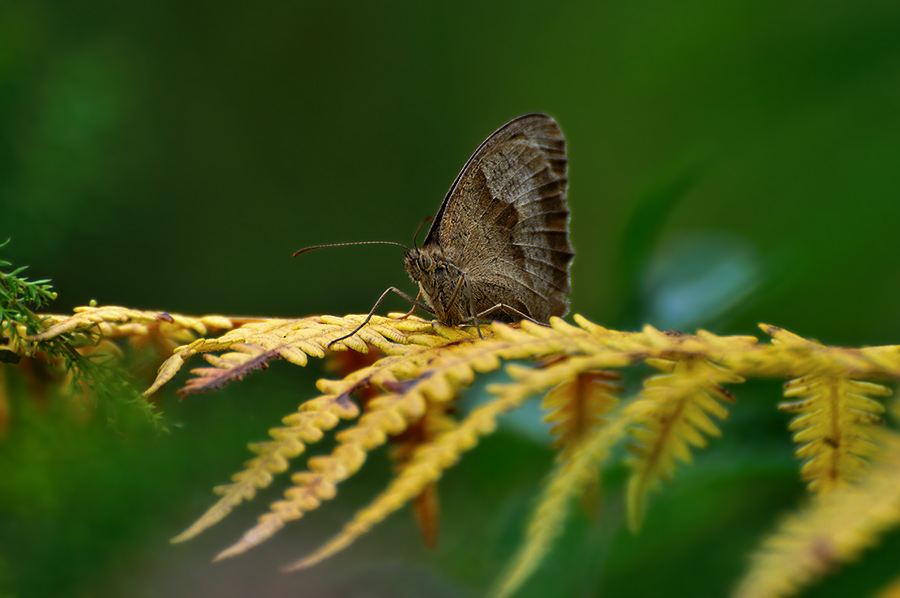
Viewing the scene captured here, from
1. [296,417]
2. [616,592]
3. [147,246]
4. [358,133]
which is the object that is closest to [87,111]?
[147,246]

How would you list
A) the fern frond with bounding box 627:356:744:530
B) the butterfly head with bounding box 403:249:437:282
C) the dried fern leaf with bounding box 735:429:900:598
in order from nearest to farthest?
the dried fern leaf with bounding box 735:429:900:598
the fern frond with bounding box 627:356:744:530
the butterfly head with bounding box 403:249:437:282

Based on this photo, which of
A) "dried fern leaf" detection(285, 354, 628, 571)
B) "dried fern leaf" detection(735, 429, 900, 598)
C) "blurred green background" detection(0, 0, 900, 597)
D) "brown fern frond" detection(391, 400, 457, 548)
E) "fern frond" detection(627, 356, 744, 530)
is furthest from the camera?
"blurred green background" detection(0, 0, 900, 597)

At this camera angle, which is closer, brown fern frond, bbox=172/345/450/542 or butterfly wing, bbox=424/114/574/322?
brown fern frond, bbox=172/345/450/542

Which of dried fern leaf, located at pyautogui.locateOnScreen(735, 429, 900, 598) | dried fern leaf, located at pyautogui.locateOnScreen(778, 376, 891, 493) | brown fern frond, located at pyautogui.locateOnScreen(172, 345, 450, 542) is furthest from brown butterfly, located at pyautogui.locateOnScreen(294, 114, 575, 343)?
dried fern leaf, located at pyautogui.locateOnScreen(735, 429, 900, 598)

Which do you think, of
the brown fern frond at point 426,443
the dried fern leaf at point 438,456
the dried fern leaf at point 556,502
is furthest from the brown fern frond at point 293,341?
the dried fern leaf at point 556,502

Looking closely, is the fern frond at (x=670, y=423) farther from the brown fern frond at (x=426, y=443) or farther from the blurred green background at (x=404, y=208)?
the blurred green background at (x=404, y=208)

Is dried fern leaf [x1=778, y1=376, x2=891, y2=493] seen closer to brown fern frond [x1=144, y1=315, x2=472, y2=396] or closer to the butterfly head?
brown fern frond [x1=144, y1=315, x2=472, y2=396]
